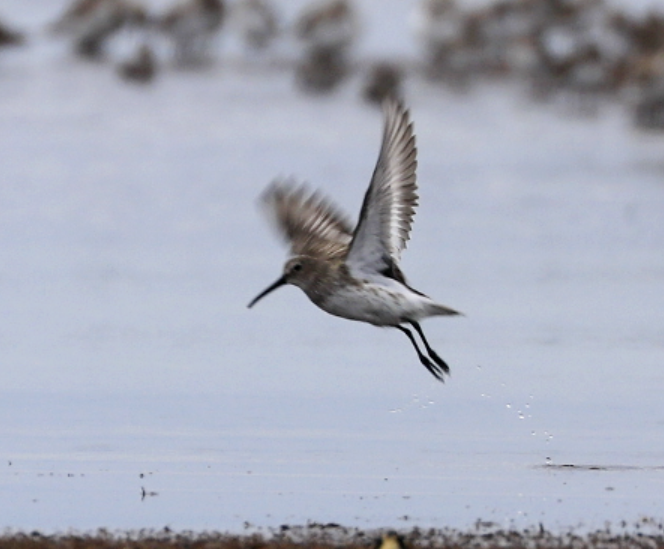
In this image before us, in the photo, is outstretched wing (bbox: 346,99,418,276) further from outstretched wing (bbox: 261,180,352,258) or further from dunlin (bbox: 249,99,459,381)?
outstretched wing (bbox: 261,180,352,258)

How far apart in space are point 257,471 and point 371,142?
80.4 feet

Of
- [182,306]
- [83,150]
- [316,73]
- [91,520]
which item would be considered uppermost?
[316,73]

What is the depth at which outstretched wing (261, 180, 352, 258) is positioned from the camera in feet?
39.4

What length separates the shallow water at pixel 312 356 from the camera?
963 cm

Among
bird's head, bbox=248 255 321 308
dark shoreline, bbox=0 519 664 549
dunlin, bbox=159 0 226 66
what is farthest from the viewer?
dunlin, bbox=159 0 226 66

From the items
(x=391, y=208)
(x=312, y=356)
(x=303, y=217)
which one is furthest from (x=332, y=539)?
(x=312, y=356)

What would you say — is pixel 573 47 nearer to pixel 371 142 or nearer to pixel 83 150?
pixel 371 142

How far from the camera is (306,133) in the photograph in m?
35.7

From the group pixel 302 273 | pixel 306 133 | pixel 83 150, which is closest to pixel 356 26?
pixel 306 133

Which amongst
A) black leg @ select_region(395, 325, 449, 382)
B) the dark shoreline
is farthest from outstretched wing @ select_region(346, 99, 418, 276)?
the dark shoreline

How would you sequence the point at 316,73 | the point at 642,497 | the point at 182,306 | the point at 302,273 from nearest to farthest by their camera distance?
the point at 642,497 → the point at 302,273 → the point at 182,306 → the point at 316,73

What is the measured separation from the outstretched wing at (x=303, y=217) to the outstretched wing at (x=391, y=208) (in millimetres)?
1073

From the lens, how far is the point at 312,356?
46.3ft

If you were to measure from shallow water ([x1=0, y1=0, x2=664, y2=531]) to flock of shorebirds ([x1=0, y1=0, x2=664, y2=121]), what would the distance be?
13.5m
